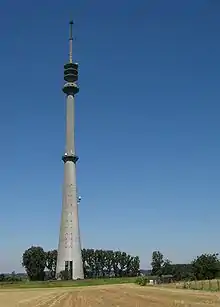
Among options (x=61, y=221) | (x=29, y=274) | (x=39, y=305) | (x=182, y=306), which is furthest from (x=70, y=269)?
(x=182, y=306)

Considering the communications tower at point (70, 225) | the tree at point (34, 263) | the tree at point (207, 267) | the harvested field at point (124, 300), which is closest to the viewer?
the harvested field at point (124, 300)

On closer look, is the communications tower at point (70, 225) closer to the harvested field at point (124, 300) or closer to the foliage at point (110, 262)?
the foliage at point (110, 262)

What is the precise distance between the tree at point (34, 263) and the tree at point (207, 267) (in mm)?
63745

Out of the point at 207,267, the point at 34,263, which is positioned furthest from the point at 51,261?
the point at 207,267

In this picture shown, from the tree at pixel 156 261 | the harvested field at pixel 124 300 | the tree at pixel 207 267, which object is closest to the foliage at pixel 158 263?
the tree at pixel 156 261

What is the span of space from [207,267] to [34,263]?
226ft

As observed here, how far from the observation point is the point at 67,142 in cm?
15075

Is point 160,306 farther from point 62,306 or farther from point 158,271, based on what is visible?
point 158,271

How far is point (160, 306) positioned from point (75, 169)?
371 feet

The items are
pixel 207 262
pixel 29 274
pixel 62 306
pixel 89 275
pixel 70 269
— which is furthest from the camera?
pixel 89 275

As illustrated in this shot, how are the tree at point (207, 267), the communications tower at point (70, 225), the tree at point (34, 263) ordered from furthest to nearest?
1. the tree at point (34, 263)
2. the communications tower at point (70, 225)
3. the tree at point (207, 267)

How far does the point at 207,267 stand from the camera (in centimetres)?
11438

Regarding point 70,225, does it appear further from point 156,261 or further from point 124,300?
point 124,300

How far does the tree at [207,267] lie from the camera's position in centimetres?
11438
